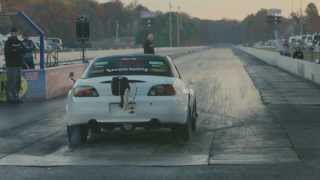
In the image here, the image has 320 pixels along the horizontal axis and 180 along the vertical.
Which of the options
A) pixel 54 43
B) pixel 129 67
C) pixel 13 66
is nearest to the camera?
pixel 129 67

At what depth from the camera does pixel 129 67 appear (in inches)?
463

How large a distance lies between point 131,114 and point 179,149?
852 mm

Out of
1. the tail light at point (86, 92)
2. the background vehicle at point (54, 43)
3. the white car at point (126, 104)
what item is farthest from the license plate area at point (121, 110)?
the background vehicle at point (54, 43)

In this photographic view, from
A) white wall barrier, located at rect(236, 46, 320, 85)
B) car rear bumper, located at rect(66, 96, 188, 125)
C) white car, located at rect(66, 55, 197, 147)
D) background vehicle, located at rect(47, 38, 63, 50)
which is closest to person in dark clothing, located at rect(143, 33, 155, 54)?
white wall barrier, located at rect(236, 46, 320, 85)

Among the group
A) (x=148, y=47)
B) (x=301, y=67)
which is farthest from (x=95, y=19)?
(x=148, y=47)

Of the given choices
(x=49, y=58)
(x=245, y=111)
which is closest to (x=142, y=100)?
(x=245, y=111)

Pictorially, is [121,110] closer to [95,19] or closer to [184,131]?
[184,131]

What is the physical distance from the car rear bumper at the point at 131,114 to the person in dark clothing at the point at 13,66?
311 inches

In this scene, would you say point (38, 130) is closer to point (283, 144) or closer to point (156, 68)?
point (156, 68)

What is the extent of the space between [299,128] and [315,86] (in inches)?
506

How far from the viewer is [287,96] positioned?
69.2 feet

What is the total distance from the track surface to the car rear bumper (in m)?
0.40

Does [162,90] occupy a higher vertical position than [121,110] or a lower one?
higher

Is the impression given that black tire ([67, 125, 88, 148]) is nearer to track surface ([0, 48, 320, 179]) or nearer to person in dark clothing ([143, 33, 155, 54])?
track surface ([0, 48, 320, 179])
